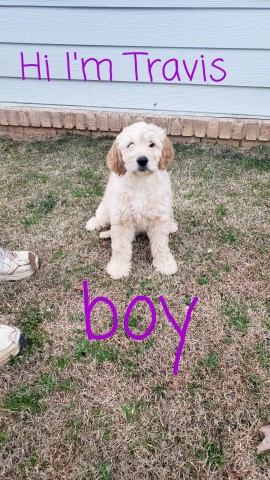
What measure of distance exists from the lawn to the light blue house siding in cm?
132

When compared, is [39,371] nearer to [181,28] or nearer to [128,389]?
[128,389]

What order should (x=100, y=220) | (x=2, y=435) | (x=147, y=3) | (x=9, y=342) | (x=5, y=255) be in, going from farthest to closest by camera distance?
1. (x=147, y=3)
2. (x=100, y=220)
3. (x=5, y=255)
4. (x=9, y=342)
5. (x=2, y=435)

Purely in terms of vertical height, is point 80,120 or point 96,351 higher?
point 80,120

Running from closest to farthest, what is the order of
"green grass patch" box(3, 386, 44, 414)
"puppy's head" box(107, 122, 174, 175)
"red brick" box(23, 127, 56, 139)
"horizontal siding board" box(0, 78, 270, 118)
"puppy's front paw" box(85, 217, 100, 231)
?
"green grass patch" box(3, 386, 44, 414)
"puppy's head" box(107, 122, 174, 175)
"puppy's front paw" box(85, 217, 100, 231)
"horizontal siding board" box(0, 78, 270, 118)
"red brick" box(23, 127, 56, 139)

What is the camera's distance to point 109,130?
4.36m

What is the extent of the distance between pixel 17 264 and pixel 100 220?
2.34 ft

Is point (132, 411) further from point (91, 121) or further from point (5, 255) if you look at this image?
point (91, 121)

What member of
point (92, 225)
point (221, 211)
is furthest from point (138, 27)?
point (92, 225)

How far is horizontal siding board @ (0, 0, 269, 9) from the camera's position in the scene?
3.53m

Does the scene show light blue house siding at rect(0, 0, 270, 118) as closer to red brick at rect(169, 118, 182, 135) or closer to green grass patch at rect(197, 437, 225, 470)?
red brick at rect(169, 118, 182, 135)

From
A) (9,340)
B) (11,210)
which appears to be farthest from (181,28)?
(9,340)

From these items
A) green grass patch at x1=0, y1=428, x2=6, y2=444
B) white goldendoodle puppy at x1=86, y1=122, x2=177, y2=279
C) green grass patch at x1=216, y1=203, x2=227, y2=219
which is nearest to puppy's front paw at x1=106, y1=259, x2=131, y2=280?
white goldendoodle puppy at x1=86, y1=122, x2=177, y2=279

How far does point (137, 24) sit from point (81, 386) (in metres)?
3.52

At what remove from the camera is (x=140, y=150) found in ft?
7.16
